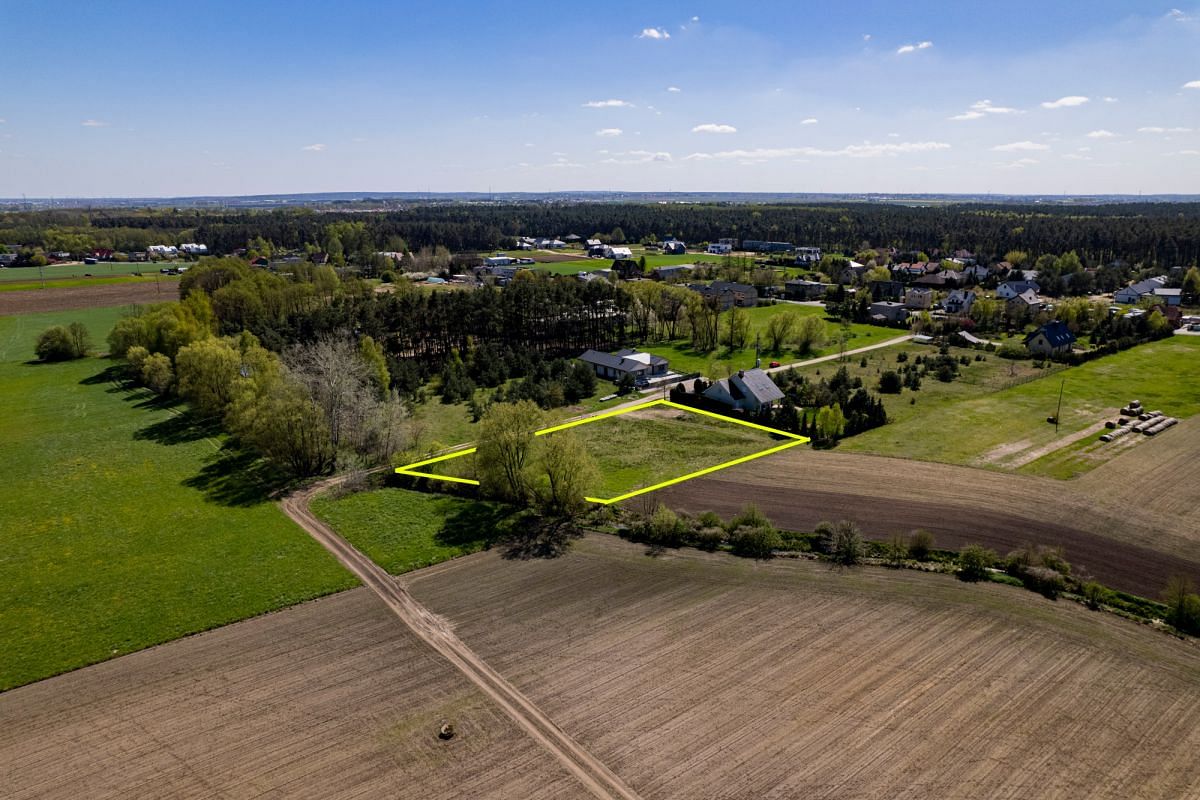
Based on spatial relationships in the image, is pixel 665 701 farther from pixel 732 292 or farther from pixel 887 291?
pixel 887 291

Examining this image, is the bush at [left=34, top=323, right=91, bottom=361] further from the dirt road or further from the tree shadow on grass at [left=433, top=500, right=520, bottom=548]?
the tree shadow on grass at [left=433, top=500, right=520, bottom=548]

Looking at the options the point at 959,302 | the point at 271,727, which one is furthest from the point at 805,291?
the point at 271,727

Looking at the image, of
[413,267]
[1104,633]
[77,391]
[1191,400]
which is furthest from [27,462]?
[413,267]

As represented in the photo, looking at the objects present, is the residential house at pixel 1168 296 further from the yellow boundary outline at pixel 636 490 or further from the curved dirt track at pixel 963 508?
the yellow boundary outline at pixel 636 490

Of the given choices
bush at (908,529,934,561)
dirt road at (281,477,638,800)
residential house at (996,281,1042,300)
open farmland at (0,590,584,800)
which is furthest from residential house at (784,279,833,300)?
open farmland at (0,590,584,800)

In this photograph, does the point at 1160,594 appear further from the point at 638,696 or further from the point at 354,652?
the point at 354,652
